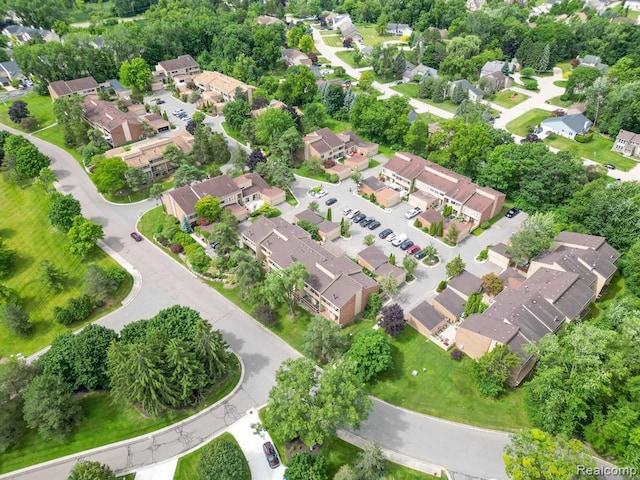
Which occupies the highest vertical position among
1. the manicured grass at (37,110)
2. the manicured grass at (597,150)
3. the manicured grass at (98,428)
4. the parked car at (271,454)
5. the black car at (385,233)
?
the manicured grass at (37,110)

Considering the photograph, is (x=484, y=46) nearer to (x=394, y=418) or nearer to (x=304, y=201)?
(x=304, y=201)

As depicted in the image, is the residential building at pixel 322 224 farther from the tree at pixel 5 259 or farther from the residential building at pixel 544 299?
the tree at pixel 5 259

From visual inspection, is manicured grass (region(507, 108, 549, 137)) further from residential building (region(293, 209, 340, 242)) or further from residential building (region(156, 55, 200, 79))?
residential building (region(156, 55, 200, 79))

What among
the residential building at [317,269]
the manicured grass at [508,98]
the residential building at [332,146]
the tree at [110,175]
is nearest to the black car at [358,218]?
the residential building at [317,269]

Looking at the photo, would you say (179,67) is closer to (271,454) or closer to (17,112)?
(17,112)

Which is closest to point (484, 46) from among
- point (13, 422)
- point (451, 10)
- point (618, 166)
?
point (451, 10)

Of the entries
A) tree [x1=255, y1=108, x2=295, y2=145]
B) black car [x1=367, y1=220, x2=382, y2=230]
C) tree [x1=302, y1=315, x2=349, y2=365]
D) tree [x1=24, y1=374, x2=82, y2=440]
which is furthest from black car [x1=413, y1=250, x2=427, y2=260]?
tree [x1=24, y1=374, x2=82, y2=440]
